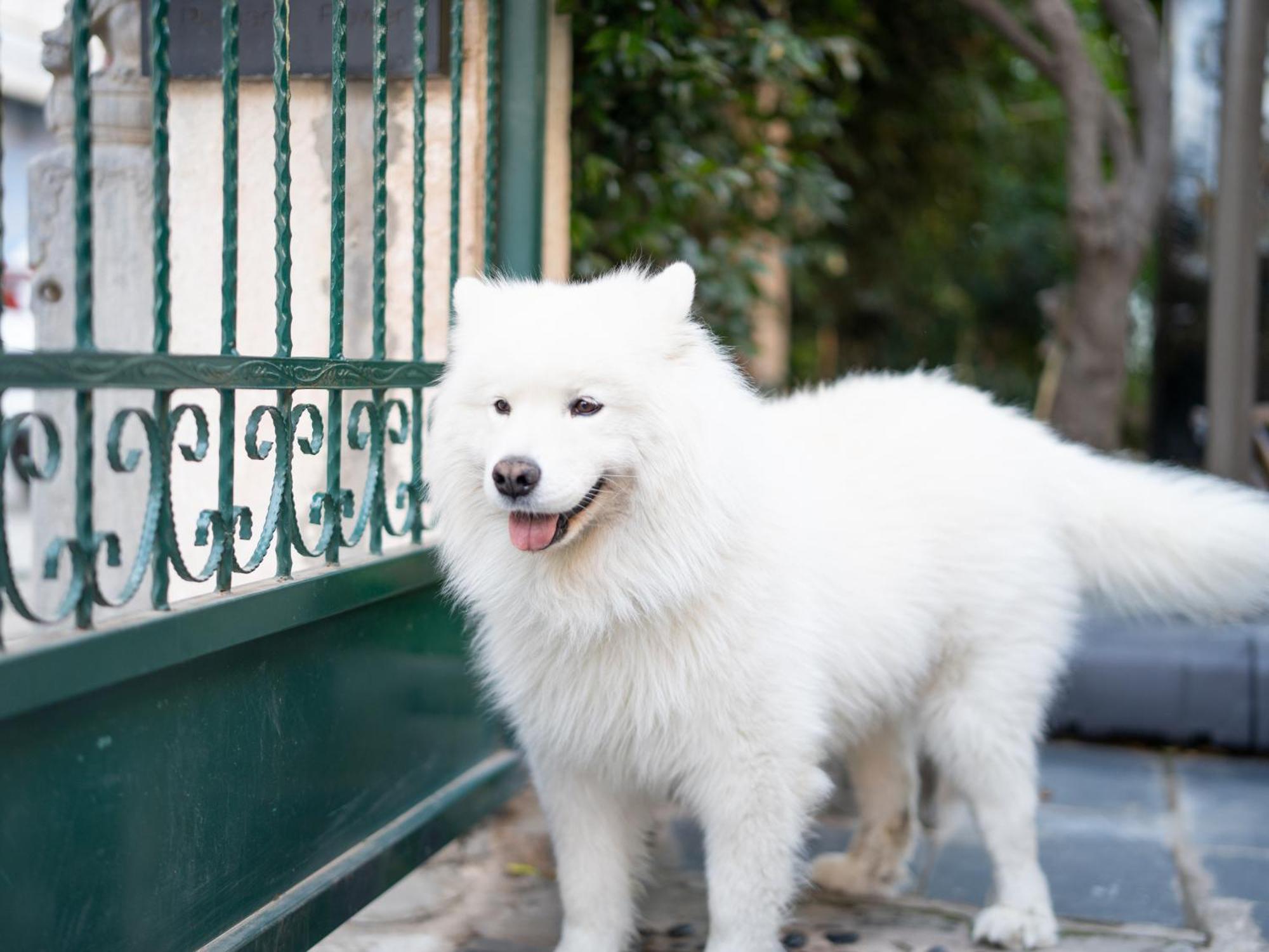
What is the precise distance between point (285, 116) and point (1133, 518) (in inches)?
97.0

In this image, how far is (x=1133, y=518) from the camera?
3428 millimetres

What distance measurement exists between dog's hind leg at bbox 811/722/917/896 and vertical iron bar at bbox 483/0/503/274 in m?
1.94

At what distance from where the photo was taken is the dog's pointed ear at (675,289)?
2660mm

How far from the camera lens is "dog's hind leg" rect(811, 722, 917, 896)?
362cm

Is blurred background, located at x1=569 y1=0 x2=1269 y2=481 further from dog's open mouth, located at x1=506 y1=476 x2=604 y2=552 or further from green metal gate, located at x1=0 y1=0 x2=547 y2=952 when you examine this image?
dog's open mouth, located at x1=506 y1=476 x2=604 y2=552

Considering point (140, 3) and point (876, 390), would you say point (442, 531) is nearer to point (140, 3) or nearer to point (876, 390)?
point (876, 390)

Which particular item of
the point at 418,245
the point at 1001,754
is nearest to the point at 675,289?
the point at 418,245

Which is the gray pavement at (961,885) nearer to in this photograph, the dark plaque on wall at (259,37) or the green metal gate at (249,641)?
the green metal gate at (249,641)

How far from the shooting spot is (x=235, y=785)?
263 centimetres

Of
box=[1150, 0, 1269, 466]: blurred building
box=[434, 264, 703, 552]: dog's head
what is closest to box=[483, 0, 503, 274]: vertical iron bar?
box=[434, 264, 703, 552]: dog's head

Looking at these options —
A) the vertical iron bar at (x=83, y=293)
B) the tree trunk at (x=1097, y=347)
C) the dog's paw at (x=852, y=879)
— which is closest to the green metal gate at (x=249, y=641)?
the vertical iron bar at (x=83, y=293)

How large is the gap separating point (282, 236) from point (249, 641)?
2.98 feet

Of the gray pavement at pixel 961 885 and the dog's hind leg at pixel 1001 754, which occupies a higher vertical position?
the dog's hind leg at pixel 1001 754

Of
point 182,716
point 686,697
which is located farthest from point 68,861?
point 686,697
